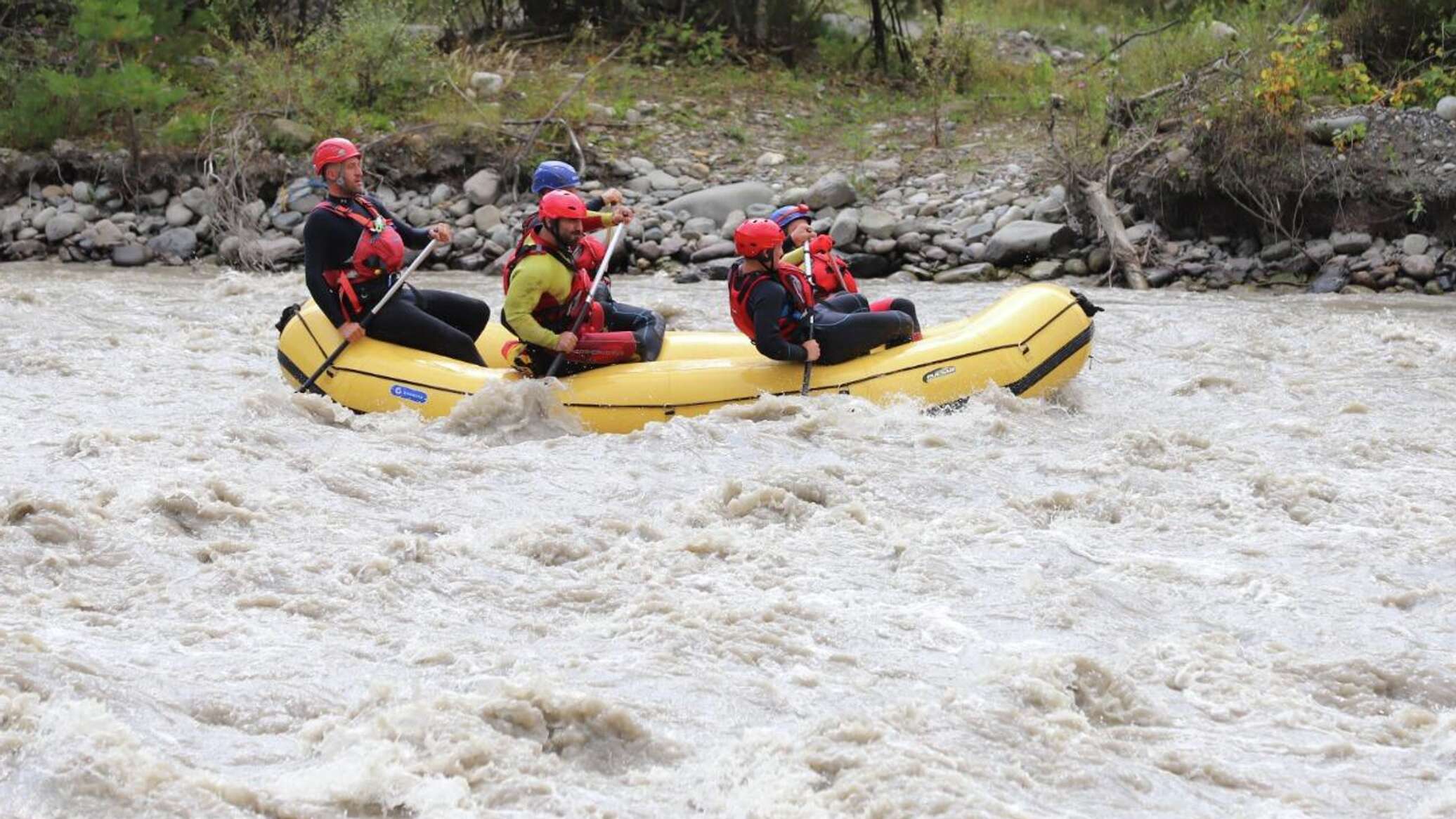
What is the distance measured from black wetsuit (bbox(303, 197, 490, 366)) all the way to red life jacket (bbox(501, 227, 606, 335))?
460 mm

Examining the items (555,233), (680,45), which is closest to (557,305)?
(555,233)

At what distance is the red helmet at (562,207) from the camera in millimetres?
6469

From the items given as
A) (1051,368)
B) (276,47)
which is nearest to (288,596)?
(1051,368)

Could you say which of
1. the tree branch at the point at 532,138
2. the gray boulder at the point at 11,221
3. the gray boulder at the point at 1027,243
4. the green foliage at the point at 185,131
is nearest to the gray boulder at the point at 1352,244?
the gray boulder at the point at 1027,243

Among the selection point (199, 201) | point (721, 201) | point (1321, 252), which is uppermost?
point (1321, 252)

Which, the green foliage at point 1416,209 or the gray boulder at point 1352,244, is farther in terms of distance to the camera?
the gray boulder at point 1352,244

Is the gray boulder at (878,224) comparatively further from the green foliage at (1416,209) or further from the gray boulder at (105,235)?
the gray boulder at (105,235)

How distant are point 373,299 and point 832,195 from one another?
6223 mm

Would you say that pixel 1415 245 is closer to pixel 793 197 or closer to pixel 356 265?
pixel 793 197

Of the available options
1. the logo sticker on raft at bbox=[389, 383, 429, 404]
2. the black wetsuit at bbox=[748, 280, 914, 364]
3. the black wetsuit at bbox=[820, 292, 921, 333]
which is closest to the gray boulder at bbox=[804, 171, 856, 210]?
the black wetsuit at bbox=[820, 292, 921, 333]

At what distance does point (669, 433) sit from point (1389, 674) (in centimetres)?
308

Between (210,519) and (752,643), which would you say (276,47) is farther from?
(752,643)

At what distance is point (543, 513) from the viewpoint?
5434 mm

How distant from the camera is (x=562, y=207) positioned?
6.47 meters
